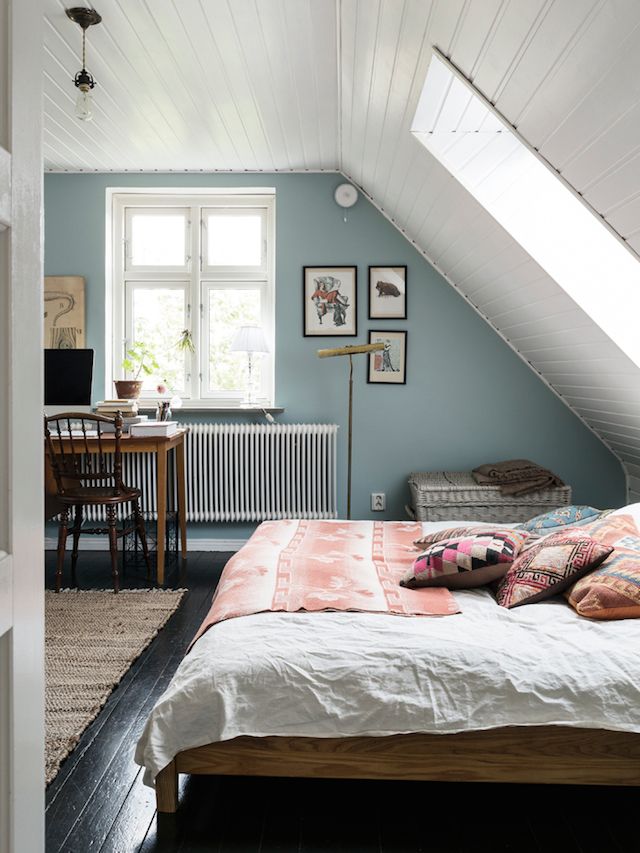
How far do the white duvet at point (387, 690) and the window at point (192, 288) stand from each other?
316cm

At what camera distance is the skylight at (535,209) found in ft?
9.40

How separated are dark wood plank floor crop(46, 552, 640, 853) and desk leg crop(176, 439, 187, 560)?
2356 millimetres

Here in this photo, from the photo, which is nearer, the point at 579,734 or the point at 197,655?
the point at 579,734

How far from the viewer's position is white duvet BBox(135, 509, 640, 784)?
5.74ft

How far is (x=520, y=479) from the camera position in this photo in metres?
4.30

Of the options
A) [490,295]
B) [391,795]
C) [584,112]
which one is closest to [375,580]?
[391,795]

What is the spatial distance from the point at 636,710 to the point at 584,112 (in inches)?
58.6

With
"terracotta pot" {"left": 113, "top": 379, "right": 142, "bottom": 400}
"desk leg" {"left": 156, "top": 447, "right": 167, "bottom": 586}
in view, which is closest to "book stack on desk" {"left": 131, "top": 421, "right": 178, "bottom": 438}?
"desk leg" {"left": 156, "top": 447, "right": 167, "bottom": 586}

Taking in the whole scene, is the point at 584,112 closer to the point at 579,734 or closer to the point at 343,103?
the point at 579,734

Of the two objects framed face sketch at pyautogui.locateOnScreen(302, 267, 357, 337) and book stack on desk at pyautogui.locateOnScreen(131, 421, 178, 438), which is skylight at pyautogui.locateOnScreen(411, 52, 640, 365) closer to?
framed face sketch at pyautogui.locateOnScreen(302, 267, 357, 337)

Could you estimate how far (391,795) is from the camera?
191 cm

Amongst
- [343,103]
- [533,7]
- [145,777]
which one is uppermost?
[343,103]

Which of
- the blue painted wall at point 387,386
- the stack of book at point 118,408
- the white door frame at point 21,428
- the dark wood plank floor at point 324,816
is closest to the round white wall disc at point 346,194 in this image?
the blue painted wall at point 387,386

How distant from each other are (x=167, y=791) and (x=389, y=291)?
3468 mm
